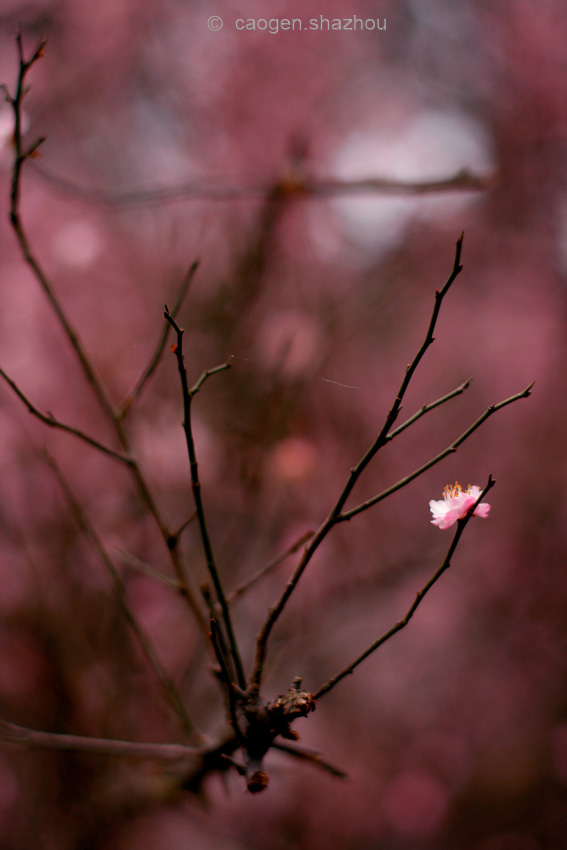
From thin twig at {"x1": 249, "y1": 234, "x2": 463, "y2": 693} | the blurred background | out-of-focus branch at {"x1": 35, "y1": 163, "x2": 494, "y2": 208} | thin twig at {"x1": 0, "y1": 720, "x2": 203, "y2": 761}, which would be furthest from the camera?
the blurred background

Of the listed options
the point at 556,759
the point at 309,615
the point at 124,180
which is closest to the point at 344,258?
the point at 124,180

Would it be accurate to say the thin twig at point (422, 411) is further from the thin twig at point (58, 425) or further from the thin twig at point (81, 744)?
the thin twig at point (81, 744)

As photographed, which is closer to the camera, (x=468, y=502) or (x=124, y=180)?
(x=468, y=502)

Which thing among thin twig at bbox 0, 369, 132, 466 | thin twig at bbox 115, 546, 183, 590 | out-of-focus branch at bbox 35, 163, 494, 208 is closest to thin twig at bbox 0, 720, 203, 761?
thin twig at bbox 115, 546, 183, 590

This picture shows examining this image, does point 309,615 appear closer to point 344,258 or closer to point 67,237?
point 344,258

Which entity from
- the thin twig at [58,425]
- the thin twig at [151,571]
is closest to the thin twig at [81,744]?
the thin twig at [151,571]

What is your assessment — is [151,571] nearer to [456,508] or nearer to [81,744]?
[81,744]

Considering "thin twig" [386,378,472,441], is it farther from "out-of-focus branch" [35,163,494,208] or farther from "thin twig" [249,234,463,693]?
"out-of-focus branch" [35,163,494,208]

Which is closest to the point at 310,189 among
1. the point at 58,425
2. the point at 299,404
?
the point at 299,404
